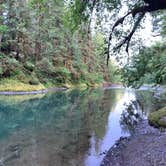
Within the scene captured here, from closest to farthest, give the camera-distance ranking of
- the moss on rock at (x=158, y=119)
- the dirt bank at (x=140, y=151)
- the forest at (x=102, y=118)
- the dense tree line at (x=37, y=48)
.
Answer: the forest at (x=102, y=118)
the dirt bank at (x=140, y=151)
the moss on rock at (x=158, y=119)
the dense tree line at (x=37, y=48)

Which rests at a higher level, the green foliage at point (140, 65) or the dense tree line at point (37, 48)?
the dense tree line at point (37, 48)

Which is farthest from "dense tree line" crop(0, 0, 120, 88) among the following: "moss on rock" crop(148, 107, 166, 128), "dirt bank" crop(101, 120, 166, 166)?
"dirt bank" crop(101, 120, 166, 166)

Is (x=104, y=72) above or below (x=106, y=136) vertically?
above

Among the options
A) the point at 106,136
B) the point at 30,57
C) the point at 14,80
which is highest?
the point at 30,57

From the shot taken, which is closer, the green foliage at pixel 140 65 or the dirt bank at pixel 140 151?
the dirt bank at pixel 140 151

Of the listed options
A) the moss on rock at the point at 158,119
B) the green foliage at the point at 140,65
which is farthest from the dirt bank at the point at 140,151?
the green foliage at the point at 140,65

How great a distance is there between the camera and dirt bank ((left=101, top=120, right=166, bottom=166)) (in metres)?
9.19

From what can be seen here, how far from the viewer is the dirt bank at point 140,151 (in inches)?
362

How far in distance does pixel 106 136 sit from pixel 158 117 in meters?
3.07

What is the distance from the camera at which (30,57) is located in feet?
153

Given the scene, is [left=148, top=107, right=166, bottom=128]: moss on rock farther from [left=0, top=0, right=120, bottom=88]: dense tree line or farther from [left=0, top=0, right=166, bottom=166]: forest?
[left=0, top=0, right=120, bottom=88]: dense tree line

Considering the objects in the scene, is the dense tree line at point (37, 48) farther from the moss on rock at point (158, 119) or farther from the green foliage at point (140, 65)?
the green foliage at point (140, 65)

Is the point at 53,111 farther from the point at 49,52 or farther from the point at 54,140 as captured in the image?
the point at 49,52

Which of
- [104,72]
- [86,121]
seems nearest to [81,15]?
[86,121]
